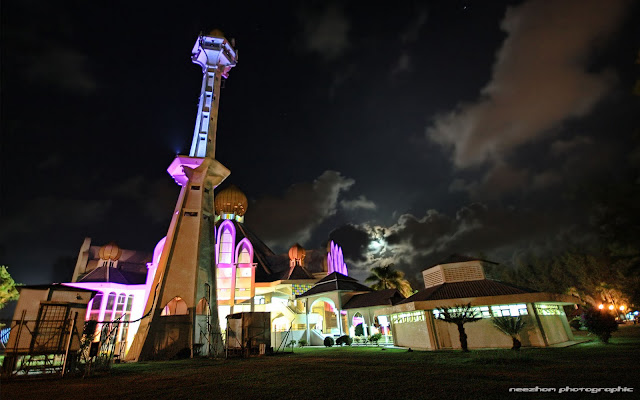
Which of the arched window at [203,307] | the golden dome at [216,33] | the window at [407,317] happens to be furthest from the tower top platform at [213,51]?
the window at [407,317]

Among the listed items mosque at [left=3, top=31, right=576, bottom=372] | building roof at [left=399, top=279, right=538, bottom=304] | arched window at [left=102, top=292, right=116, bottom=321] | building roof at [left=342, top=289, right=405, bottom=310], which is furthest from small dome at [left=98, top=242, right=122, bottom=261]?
building roof at [left=399, top=279, right=538, bottom=304]

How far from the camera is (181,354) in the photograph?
64.6 ft

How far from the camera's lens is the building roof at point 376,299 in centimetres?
2883

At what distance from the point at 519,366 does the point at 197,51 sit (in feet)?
121

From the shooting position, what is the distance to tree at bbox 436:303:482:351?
56.8 feet

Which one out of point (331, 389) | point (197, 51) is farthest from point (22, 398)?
point (197, 51)

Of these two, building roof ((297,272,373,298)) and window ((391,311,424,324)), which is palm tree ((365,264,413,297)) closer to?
building roof ((297,272,373,298))

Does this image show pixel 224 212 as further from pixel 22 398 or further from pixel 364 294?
pixel 22 398

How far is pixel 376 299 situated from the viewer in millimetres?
29938

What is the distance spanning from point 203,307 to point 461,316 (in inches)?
721

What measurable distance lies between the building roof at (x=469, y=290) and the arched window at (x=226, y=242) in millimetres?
24609

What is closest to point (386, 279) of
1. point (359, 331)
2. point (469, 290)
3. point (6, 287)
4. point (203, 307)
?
point (359, 331)

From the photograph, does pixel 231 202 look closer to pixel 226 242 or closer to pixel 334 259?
pixel 226 242

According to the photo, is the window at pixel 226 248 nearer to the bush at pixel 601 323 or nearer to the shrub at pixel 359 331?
the shrub at pixel 359 331
